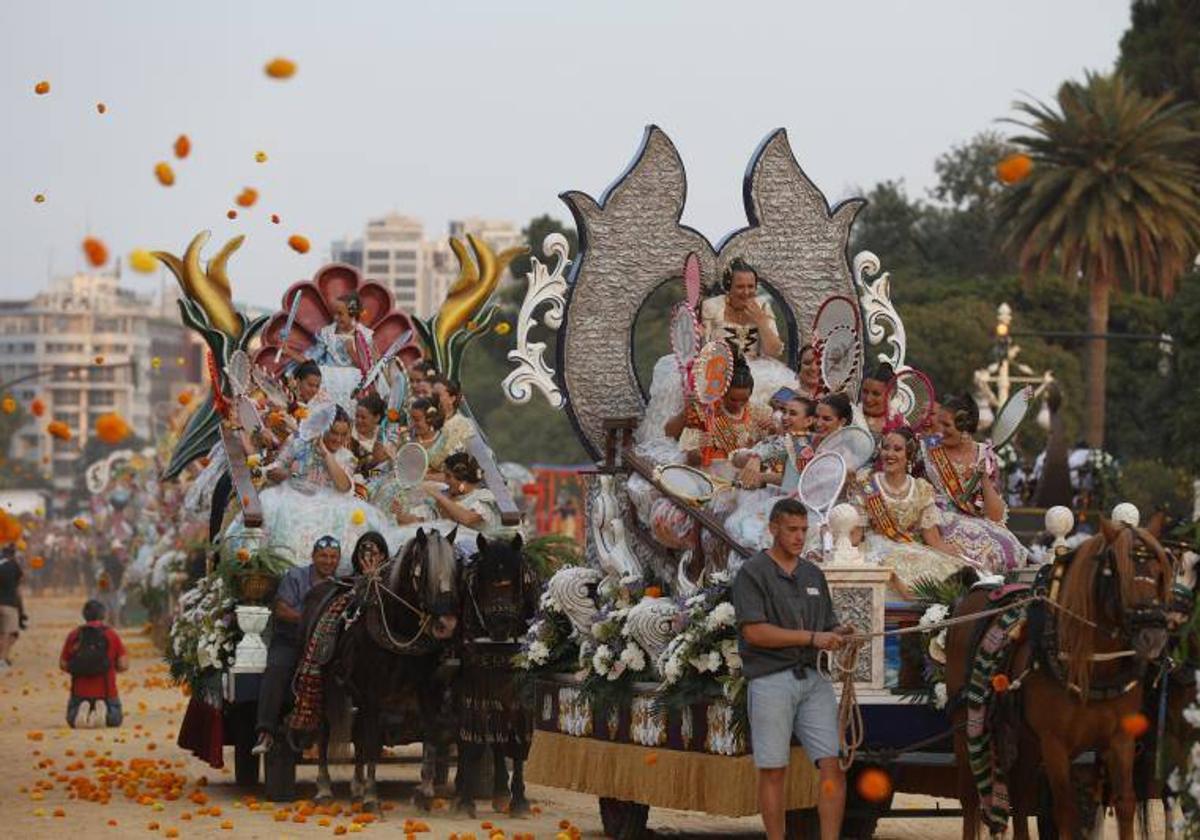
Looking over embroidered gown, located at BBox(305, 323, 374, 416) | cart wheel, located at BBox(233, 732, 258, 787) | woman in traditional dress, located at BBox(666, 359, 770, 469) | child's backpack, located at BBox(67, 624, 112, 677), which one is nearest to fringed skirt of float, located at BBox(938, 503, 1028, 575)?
woman in traditional dress, located at BBox(666, 359, 770, 469)

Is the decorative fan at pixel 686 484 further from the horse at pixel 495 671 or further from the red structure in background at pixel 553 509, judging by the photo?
the red structure in background at pixel 553 509

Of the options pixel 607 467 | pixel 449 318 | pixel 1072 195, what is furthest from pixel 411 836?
pixel 1072 195

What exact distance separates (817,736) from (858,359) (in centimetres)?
380

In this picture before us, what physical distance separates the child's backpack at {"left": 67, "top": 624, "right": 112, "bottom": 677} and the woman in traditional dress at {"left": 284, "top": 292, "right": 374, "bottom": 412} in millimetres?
7070

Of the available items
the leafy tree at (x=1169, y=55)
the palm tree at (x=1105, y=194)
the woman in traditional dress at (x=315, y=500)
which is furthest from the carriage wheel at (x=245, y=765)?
the leafy tree at (x=1169, y=55)

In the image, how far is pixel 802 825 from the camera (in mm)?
13922

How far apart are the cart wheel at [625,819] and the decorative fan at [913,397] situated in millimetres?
2776

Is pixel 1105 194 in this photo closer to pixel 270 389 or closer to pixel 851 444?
pixel 270 389

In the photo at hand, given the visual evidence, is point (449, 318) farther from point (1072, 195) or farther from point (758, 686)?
point (1072, 195)

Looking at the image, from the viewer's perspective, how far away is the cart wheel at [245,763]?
18.9 metres

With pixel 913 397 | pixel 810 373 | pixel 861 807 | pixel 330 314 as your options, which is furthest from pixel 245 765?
pixel 861 807

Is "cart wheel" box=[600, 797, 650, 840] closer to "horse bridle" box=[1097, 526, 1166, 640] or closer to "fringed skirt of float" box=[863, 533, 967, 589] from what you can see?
"fringed skirt of float" box=[863, 533, 967, 589]

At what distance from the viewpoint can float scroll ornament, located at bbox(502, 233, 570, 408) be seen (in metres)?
16.7

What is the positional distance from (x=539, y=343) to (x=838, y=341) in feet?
6.55
